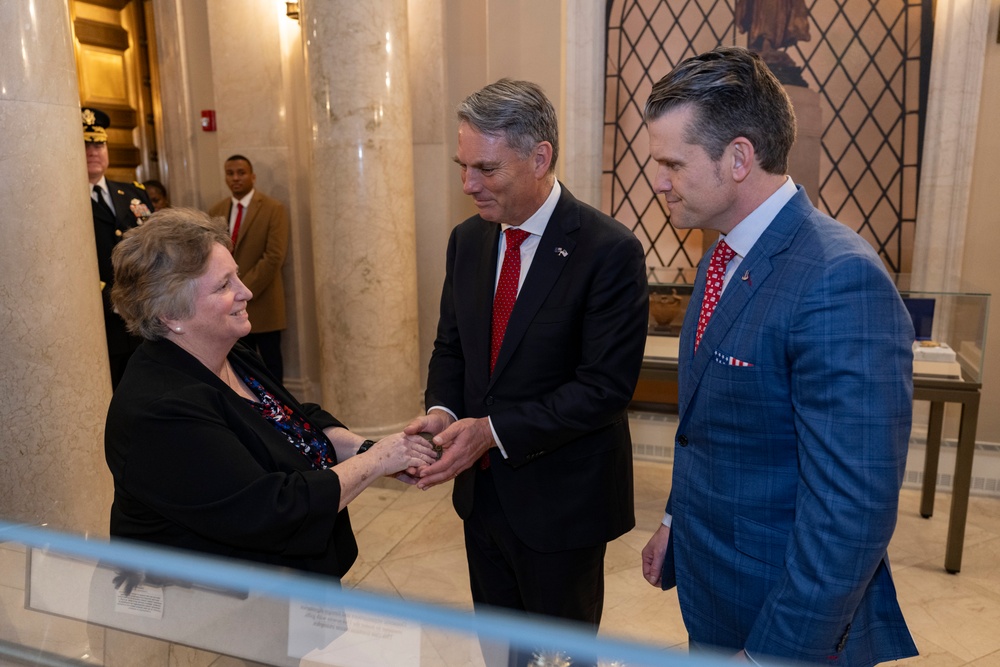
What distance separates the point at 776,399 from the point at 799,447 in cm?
9

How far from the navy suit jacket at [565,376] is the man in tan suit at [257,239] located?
352 centimetres

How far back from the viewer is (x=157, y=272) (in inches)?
69.2

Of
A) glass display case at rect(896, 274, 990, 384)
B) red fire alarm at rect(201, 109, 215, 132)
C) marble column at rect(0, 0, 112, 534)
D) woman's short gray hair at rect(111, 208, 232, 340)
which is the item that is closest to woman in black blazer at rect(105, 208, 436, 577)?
woman's short gray hair at rect(111, 208, 232, 340)

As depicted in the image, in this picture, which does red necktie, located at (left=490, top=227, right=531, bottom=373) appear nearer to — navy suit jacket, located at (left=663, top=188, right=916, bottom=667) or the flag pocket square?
navy suit jacket, located at (left=663, top=188, right=916, bottom=667)

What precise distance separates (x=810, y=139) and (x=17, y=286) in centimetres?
417

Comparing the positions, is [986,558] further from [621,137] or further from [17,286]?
[17,286]

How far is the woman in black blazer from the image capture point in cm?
160

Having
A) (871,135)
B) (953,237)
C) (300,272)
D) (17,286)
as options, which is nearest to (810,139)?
(871,135)

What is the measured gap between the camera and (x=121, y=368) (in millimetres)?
4512

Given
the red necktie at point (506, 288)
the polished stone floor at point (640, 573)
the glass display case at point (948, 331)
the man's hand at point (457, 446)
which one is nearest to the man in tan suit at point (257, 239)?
the polished stone floor at point (640, 573)

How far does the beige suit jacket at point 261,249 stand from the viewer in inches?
211

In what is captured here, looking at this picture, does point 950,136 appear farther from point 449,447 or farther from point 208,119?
point 208,119

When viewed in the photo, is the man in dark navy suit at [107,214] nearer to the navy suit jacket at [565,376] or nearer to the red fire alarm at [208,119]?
the red fire alarm at [208,119]

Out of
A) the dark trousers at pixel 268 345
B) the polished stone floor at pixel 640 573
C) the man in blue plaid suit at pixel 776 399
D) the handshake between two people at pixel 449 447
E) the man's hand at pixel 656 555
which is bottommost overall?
the polished stone floor at pixel 640 573
